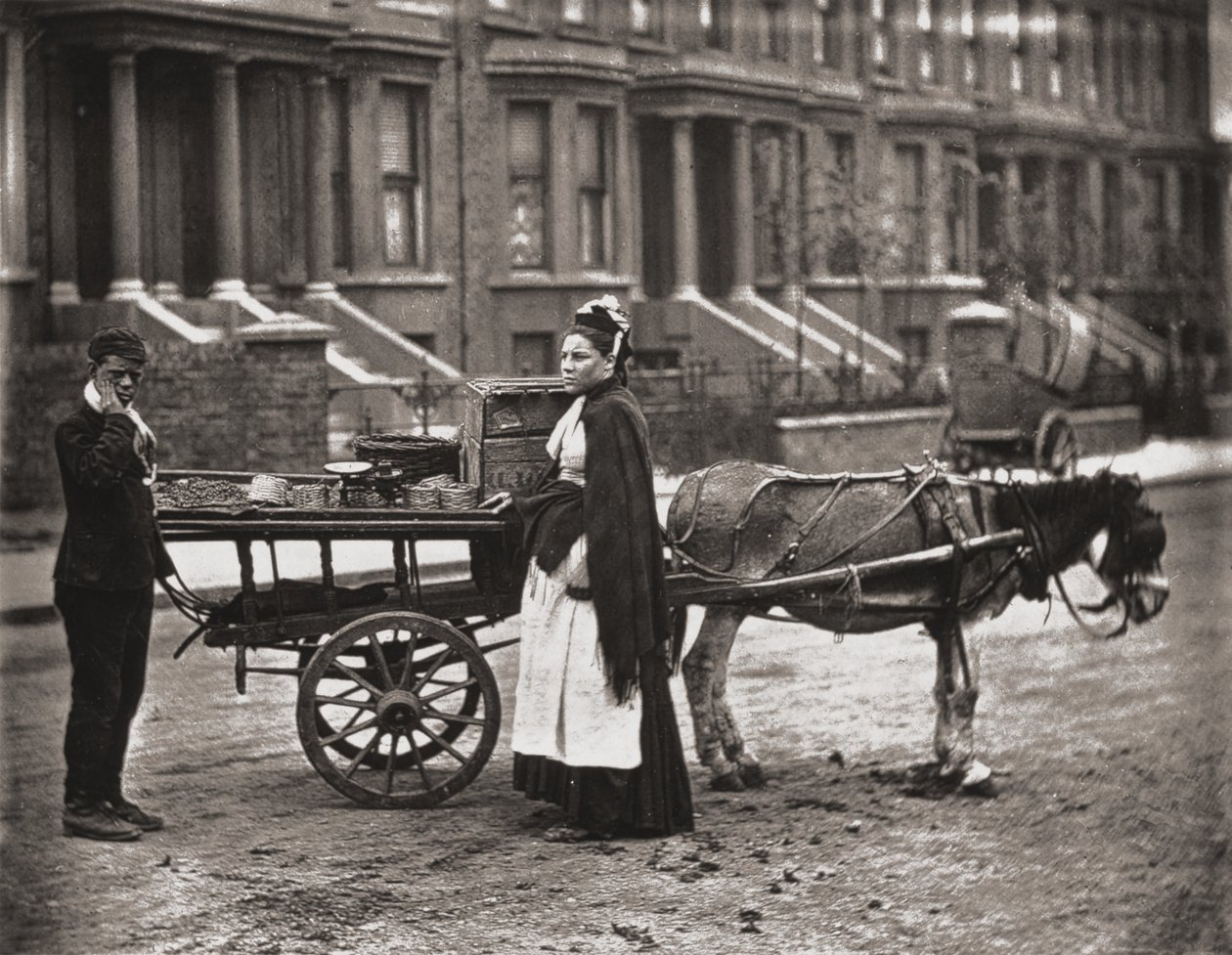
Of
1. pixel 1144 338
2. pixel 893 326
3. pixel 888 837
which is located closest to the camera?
pixel 888 837

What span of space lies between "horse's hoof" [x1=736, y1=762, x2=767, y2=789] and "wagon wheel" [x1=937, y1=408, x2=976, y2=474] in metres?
5.79

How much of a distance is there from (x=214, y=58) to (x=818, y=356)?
8407 millimetres

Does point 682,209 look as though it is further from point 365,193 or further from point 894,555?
point 894,555

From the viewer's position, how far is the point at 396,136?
1603cm

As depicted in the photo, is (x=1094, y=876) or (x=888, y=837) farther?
(x=888, y=837)

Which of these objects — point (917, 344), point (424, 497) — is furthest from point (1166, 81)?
point (917, 344)

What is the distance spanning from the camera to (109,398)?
6.19 metres

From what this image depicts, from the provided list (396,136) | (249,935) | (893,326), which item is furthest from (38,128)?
(893,326)

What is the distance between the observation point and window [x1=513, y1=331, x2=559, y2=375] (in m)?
17.1

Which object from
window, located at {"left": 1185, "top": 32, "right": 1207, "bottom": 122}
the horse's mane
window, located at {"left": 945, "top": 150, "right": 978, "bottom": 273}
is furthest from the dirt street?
window, located at {"left": 945, "top": 150, "right": 978, "bottom": 273}

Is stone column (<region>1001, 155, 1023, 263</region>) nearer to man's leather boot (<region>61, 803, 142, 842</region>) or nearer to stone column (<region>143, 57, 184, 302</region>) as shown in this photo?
stone column (<region>143, 57, 184, 302</region>)

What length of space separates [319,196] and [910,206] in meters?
6.07

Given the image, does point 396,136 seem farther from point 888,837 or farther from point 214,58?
point 888,837

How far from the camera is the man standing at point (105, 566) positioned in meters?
6.17
